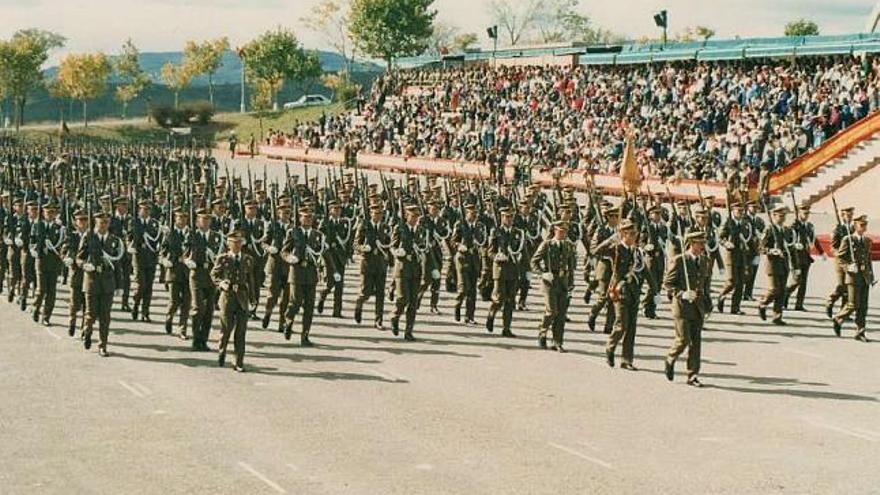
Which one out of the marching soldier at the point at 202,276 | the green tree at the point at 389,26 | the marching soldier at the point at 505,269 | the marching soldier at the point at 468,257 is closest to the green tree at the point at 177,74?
the green tree at the point at 389,26

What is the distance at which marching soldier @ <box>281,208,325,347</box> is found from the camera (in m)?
19.0

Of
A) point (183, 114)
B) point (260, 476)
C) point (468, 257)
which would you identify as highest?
point (183, 114)

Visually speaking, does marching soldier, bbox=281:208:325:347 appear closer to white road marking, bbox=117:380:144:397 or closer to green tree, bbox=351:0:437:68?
white road marking, bbox=117:380:144:397

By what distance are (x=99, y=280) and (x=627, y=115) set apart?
1344 inches

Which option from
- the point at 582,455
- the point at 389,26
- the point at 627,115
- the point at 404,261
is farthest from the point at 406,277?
the point at 389,26

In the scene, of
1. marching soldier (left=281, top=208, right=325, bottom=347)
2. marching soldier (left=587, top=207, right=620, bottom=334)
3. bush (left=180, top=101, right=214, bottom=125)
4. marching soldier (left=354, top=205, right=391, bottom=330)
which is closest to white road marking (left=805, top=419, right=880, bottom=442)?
marching soldier (left=587, top=207, right=620, bottom=334)

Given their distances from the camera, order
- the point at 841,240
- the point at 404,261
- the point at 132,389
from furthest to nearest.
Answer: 1. the point at 841,240
2. the point at 404,261
3. the point at 132,389

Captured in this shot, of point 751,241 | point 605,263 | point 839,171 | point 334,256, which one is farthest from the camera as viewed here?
point 839,171

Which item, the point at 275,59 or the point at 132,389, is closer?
the point at 132,389

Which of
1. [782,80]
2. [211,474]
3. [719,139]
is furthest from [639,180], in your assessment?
[211,474]

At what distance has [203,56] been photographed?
108562 millimetres

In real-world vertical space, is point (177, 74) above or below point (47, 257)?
above

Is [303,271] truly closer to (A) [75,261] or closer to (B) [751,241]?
(A) [75,261]

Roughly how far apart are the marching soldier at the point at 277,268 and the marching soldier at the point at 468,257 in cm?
288
